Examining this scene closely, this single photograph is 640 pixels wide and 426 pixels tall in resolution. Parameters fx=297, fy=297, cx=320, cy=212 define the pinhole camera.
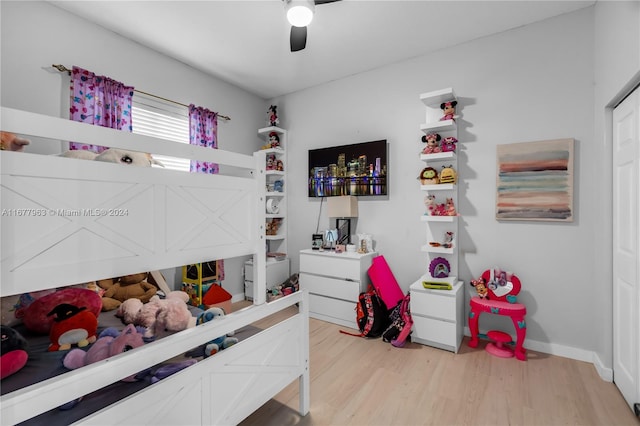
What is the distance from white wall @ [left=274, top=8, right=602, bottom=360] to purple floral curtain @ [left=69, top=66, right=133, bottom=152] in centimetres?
235

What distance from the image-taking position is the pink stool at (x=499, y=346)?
2396 mm

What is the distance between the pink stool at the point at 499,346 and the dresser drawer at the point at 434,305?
38 cm

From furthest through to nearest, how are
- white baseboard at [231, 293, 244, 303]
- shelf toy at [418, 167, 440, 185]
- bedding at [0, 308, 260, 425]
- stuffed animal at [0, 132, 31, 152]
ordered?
1. white baseboard at [231, 293, 244, 303]
2. shelf toy at [418, 167, 440, 185]
3. stuffed animal at [0, 132, 31, 152]
4. bedding at [0, 308, 260, 425]

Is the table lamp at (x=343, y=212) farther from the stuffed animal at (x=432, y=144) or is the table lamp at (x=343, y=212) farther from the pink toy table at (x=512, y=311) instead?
the pink toy table at (x=512, y=311)

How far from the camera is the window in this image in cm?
298

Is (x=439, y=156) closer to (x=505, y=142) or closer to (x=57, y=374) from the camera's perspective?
(x=505, y=142)

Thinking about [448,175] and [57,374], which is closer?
[57,374]

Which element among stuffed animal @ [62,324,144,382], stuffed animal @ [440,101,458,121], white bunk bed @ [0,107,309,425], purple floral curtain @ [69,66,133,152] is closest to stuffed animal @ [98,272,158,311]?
stuffed animal @ [62,324,144,382]

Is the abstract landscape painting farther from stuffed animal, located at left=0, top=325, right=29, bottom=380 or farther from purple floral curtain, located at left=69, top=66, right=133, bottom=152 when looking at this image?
purple floral curtain, located at left=69, top=66, right=133, bottom=152

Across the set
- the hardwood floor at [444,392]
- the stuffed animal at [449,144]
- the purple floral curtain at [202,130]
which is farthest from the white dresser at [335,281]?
the purple floral curtain at [202,130]

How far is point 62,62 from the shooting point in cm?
244

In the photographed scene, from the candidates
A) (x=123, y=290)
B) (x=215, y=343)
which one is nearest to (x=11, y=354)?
(x=215, y=343)

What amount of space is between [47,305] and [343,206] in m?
2.56

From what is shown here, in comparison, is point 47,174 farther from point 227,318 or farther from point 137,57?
point 137,57
